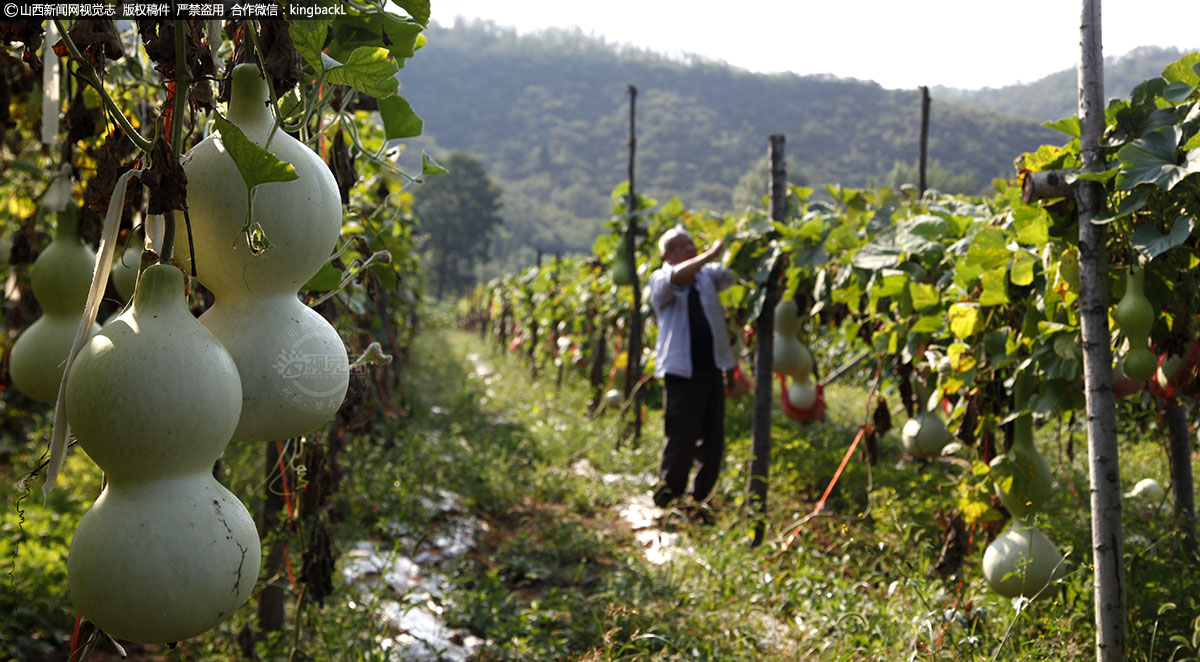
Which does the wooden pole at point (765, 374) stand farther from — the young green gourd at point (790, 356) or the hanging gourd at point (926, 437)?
the hanging gourd at point (926, 437)

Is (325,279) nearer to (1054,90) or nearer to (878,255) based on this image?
(878,255)

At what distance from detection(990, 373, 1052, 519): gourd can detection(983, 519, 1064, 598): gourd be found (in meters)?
0.08

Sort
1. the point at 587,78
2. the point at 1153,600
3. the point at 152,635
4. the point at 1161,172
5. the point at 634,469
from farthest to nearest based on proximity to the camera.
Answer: the point at 587,78 < the point at 634,469 < the point at 1153,600 < the point at 1161,172 < the point at 152,635

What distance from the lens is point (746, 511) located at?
13.4 feet

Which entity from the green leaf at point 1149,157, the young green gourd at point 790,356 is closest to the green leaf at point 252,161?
the green leaf at point 1149,157

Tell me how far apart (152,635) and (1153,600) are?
2.99 m

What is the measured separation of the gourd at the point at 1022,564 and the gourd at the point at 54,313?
7.67ft

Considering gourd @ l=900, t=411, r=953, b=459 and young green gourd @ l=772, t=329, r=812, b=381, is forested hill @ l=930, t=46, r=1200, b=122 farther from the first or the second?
gourd @ l=900, t=411, r=953, b=459

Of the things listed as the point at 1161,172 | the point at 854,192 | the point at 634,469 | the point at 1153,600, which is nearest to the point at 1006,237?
the point at 1161,172

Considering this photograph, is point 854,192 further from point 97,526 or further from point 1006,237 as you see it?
point 97,526

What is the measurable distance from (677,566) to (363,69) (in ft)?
10.4

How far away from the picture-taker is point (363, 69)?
2.69 ft

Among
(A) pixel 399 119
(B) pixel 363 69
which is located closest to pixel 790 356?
(A) pixel 399 119

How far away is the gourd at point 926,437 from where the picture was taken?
11.3 feet
